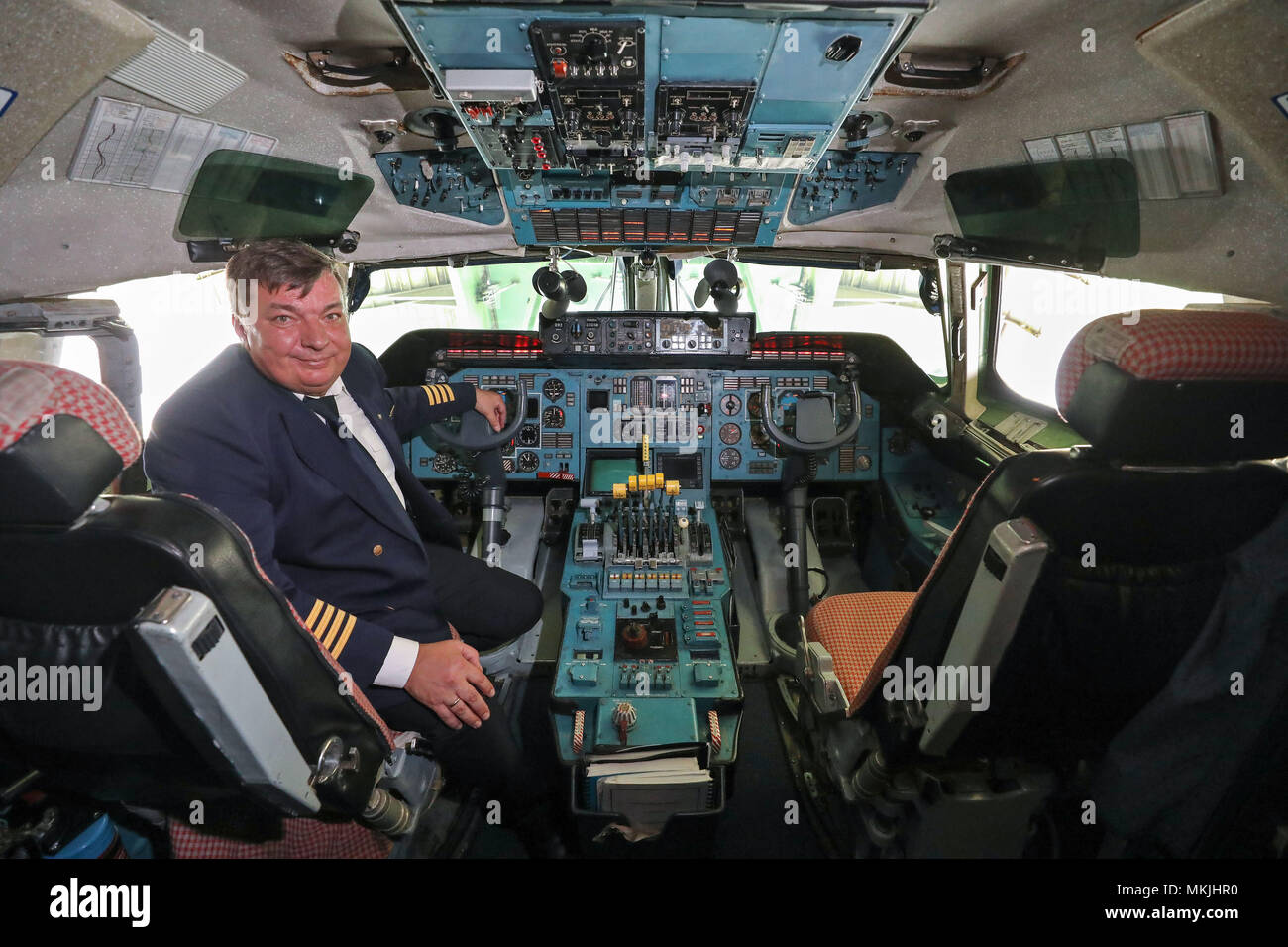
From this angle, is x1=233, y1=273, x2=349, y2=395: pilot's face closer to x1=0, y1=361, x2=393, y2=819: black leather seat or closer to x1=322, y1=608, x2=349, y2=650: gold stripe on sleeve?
x1=322, y1=608, x2=349, y2=650: gold stripe on sleeve

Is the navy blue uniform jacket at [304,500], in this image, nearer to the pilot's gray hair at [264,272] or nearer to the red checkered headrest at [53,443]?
the pilot's gray hair at [264,272]

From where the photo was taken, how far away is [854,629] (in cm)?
221

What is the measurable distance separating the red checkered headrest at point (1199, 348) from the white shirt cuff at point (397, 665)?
165cm

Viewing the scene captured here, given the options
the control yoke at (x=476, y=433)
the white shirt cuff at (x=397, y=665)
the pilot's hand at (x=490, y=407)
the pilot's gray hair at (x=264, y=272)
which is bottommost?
the white shirt cuff at (x=397, y=665)

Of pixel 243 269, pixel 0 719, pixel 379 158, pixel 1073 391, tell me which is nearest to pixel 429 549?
pixel 243 269

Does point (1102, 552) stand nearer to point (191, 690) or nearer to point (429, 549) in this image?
point (191, 690)

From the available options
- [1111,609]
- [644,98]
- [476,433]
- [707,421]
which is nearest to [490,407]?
[476,433]

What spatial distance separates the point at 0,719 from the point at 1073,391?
2.06 m

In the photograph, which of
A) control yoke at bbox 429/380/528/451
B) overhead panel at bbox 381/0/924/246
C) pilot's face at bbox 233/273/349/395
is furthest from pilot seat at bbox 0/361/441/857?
control yoke at bbox 429/380/528/451

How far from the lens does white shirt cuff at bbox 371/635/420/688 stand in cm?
165

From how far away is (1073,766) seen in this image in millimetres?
1617

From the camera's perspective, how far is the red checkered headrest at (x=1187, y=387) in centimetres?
109

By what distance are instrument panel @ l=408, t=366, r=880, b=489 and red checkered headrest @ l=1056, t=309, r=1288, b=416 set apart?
2503 millimetres

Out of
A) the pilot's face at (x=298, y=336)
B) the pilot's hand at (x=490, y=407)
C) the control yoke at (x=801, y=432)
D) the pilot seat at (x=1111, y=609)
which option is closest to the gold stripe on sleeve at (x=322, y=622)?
the pilot's face at (x=298, y=336)
